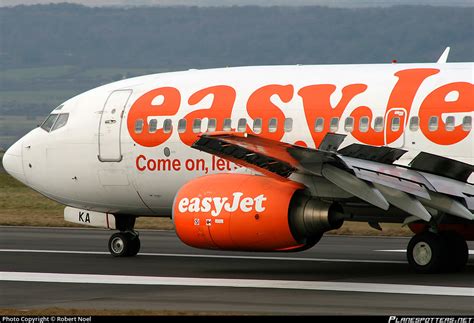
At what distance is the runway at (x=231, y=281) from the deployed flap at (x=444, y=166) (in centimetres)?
179

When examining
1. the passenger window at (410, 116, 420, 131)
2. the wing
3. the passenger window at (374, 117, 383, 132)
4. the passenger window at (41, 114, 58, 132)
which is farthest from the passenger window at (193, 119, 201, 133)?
the passenger window at (410, 116, 420, 131)

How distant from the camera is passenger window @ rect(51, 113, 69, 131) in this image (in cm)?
2648

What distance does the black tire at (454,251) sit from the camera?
21.5 metres

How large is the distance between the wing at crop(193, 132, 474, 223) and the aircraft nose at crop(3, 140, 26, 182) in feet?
25.3

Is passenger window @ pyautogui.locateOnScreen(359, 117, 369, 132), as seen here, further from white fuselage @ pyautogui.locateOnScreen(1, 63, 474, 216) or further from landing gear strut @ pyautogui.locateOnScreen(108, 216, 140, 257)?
landing gear strut @ pyautogui.locateOnScreen(108, 216, 140, 257)

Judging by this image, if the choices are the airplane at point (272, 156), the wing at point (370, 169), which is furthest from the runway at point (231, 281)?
the wing at point (370, 169)

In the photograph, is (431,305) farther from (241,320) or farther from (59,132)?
(59,132)

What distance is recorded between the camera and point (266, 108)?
23.4 m

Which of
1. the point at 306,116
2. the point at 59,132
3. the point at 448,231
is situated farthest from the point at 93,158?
the point at 448,231

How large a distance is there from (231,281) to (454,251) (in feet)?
13.3

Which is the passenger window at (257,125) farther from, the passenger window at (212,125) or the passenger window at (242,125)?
the passenger window at (212,125)

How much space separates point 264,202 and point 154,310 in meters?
4.43

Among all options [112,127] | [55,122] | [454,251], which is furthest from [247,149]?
[55,122]

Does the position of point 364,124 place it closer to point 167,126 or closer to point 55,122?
point 167,126
